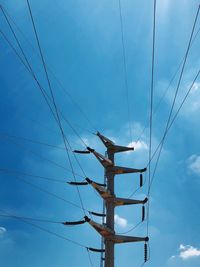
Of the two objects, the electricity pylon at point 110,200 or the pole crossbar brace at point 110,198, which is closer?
the electricity pylon at point 110,200

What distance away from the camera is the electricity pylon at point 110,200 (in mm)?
20453

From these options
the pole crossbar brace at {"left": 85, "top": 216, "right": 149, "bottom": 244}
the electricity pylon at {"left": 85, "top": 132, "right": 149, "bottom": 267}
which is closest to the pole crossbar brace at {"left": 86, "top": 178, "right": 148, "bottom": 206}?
the electricity pylon at {"left": 85, "top": 132, "right": 149, "bottom": 267}

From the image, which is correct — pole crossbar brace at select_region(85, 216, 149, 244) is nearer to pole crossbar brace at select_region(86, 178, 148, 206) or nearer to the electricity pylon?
Result: the electricity pylon

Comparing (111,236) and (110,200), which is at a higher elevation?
(110,200)

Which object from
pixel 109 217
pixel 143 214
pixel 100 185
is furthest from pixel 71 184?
pixel 143 214

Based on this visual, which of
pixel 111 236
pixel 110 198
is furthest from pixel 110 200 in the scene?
pixel 111 236

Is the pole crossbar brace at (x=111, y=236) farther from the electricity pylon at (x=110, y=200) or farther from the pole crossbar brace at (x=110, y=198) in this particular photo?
the pole crossbar brace at (x=110, y=198)

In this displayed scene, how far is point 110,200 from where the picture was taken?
73.8 ft

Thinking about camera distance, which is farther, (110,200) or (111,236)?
(110,200)

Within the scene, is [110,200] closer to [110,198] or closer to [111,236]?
[110,198]

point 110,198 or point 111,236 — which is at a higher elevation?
point 110,198

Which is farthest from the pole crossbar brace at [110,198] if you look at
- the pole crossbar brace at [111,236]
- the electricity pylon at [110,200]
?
the pole crossbar brace at [111,236]

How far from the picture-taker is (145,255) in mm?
21812

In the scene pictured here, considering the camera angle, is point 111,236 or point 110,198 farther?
point 110,198
